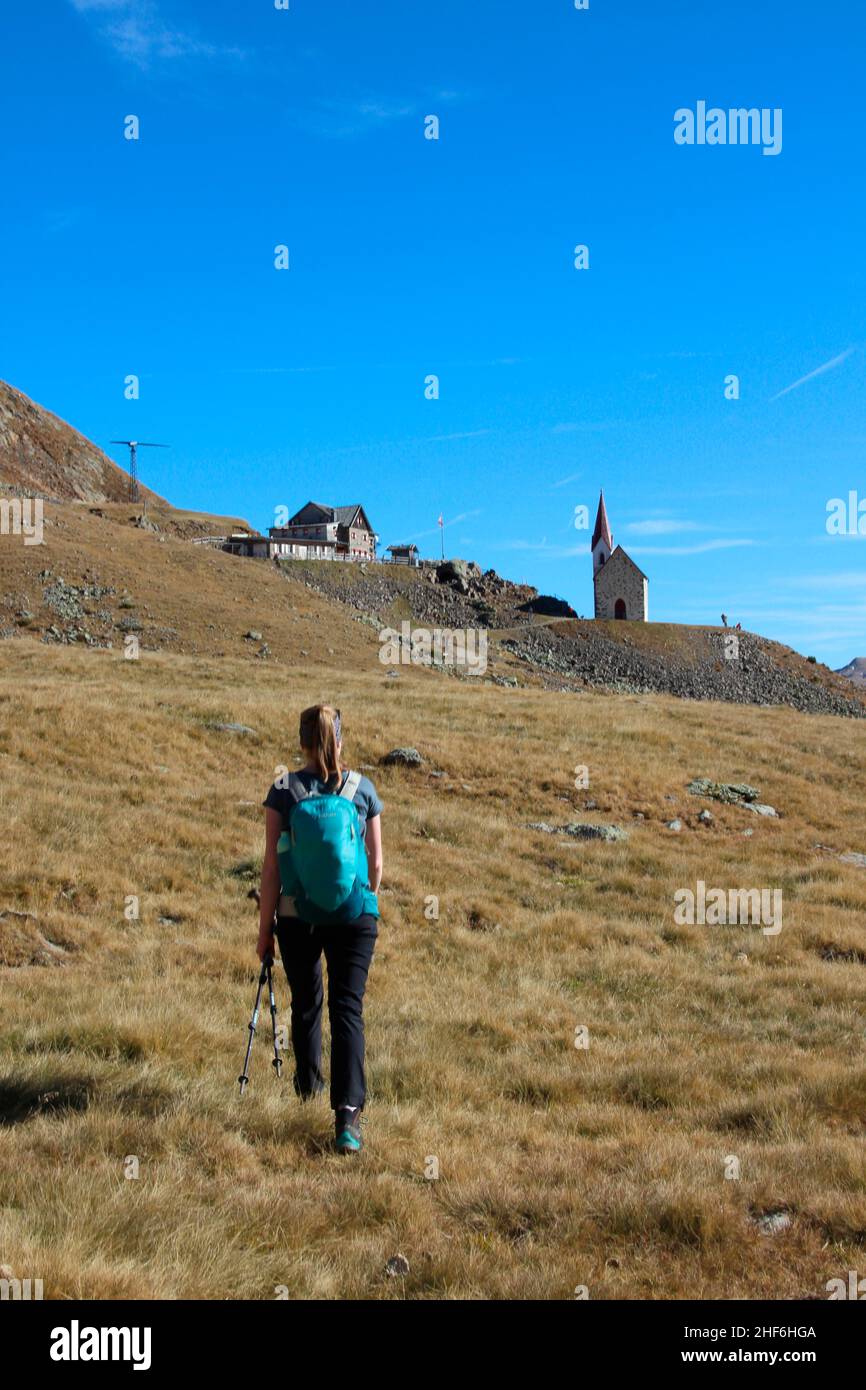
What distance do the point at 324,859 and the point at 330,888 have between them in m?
0.19

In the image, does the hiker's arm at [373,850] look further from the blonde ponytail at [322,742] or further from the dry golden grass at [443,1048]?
the dry golden grass at [443,1048]

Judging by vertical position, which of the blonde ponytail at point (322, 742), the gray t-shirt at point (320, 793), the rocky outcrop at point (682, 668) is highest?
the rocky outcrop at point (682, 668)

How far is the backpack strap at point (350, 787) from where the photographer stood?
6.19 meters

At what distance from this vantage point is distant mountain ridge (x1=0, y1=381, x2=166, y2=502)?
126125 mm

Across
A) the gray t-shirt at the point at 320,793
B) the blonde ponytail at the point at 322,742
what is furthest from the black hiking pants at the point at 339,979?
the blonde ponytail at the point at 322,742

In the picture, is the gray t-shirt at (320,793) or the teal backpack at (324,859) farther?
the gray t-shirt at (320,793)

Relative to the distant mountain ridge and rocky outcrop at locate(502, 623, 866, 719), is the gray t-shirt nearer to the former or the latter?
rocky outcrop at locate(502, 623, 866, 719)

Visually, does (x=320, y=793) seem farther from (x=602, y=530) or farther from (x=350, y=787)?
(x=602, y=530)

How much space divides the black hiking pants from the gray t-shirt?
68cm

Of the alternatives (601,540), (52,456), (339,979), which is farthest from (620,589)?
(339,979)

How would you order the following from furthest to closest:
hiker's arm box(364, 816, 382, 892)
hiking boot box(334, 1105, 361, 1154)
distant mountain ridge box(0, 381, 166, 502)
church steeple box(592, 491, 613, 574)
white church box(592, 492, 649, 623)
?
distant mountain ridge box(0, 381, 166, 502), church steeple box(592, 491, 613, 574), white church box(592, 492, 649, 623), hiker's arm box(364, 816, 382, 892), hiking boot box(334, 1105, 361, 1154)

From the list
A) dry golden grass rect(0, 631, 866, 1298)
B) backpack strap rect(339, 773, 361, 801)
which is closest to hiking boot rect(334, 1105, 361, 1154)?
dry golden grass rect(0, 631, 866, 1298)
